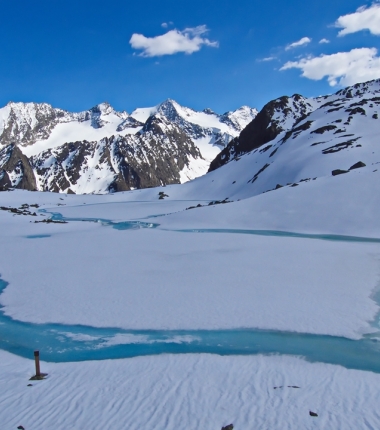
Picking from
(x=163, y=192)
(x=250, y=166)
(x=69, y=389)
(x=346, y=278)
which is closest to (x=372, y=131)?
(x=250, y=166)

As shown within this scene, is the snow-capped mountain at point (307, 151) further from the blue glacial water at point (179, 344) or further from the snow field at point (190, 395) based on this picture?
the snow field at point (190, 395)

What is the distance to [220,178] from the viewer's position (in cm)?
9338

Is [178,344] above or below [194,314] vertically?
below

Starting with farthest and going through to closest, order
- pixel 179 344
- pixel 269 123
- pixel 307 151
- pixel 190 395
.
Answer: pixel 269 123 → pixel 307 151 → pixel 179 344 → pixel 190 395

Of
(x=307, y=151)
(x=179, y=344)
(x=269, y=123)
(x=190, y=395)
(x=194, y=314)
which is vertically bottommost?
(x=190, y=395)

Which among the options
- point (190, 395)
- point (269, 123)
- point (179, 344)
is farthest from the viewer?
point (269, 123)

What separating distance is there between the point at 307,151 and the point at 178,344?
62.6 m

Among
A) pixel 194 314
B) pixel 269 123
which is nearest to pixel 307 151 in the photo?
pixel 269 123

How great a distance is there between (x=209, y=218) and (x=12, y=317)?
30208 millimetres

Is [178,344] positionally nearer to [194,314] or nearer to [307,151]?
[194,314]

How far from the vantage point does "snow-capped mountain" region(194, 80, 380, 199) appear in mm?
55656

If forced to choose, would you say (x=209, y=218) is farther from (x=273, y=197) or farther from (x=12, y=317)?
(x=12, y=317)

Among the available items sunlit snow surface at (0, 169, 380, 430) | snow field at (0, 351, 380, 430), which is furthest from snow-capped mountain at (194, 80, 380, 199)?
snow field at (0, 351, 380, 430)

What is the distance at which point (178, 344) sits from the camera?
35.8ft
